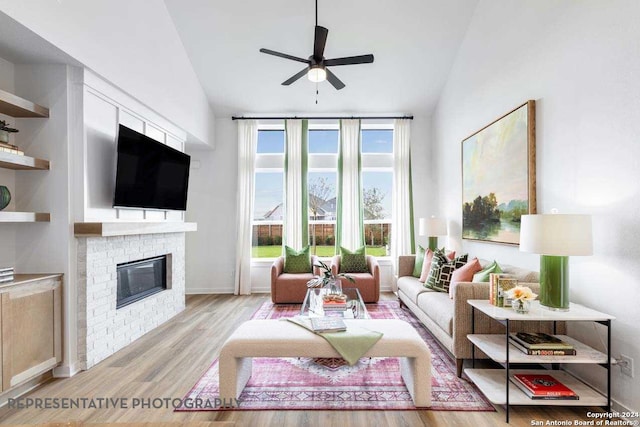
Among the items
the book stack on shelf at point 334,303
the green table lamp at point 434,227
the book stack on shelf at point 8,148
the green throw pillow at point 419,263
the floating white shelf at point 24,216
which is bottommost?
A: the book stack on shelf at point 334,303

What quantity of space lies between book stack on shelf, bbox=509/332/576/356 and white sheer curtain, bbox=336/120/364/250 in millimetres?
3494

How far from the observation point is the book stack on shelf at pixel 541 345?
2.15 metres

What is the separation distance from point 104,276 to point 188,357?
3.64ft

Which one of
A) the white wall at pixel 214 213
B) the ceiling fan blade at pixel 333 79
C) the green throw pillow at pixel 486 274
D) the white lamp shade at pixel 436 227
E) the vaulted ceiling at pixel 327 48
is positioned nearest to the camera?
the green throw pillow at pixel 486 274

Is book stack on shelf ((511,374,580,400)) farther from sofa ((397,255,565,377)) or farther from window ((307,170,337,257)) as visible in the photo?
window ((307,170,337,257))

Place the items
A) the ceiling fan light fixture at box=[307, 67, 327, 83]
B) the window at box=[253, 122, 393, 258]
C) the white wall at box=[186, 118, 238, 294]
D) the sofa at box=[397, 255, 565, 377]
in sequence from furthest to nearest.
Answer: the window at box=[253, 122, 393, 258] < the white wall at box=[186, 118, 238, 294] < the ceiling fan light fixture at box=[307, 67, 327, 83] < the sofa at box=[397, 255, 565, 377]

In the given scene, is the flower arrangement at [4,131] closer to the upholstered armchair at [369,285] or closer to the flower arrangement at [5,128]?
the flower arrangement at [5,128]

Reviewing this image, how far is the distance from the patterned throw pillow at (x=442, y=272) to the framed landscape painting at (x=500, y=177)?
452 millimetres

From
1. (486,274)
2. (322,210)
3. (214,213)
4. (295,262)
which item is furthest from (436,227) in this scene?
(214,213)

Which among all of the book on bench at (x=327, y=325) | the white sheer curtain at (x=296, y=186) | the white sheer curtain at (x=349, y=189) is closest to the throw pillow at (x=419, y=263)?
the white sheer curtain at (x=349, y=189)

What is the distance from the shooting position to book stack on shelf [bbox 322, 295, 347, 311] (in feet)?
10.4

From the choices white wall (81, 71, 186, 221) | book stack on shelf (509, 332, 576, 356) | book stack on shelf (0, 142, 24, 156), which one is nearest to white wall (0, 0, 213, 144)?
white wall (81, 71, 186, 221)

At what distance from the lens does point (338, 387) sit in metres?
2.52

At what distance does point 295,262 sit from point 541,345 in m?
3.63
